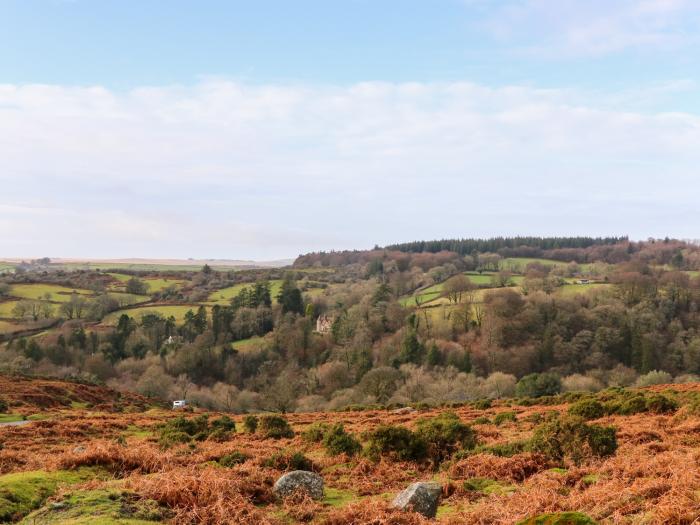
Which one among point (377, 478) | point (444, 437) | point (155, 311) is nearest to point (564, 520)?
point (377, 478)

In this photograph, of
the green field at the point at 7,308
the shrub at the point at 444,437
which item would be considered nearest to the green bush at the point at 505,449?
the shrub at the point at 444,437

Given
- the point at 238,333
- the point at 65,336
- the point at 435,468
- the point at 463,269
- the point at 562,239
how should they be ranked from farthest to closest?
the point at 562,239 < the point at 463,269 < the point at 238,333 < the point at 65,336 < the point at 435,468

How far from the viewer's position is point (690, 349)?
7975cm

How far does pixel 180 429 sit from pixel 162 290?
412ft

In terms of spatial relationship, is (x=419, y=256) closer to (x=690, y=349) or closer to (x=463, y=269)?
(x=463, y=269)

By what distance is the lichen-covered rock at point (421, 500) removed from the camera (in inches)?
384

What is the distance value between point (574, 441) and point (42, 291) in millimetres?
136400

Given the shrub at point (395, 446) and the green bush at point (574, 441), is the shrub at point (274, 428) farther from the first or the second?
the green bush at point (574, 441)

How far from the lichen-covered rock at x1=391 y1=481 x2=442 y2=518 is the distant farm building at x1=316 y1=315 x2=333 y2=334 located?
9658 cm

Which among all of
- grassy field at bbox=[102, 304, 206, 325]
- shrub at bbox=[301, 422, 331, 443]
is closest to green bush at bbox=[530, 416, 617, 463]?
shrub at bbox=[301, 422, 331, 443]

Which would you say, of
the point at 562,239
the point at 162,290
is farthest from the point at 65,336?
the point at 562,239

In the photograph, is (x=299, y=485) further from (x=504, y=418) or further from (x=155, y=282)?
(x=155, y=282)

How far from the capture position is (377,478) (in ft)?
45.2

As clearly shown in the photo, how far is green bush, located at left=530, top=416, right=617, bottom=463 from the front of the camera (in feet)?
44.5
